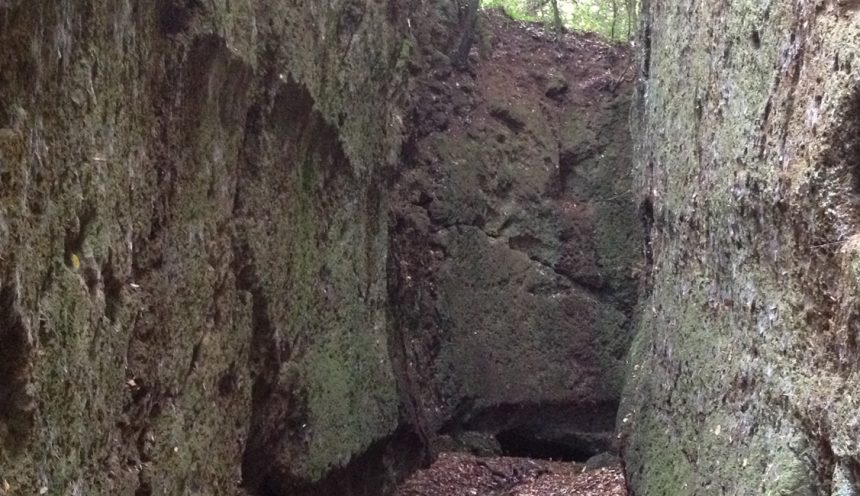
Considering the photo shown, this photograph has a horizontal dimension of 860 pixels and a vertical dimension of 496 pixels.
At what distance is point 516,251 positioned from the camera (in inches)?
400

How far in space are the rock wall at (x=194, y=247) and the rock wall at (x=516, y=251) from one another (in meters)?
1.52

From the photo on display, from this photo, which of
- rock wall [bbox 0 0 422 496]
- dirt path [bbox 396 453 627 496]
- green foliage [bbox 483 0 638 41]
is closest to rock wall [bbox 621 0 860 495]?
dirt path [bbox 396 453 627 496]

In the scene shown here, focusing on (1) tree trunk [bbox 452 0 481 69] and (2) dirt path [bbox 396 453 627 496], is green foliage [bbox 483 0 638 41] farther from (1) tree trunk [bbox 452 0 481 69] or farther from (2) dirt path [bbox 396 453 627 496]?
(2) dirt path [bbox 396 453 627 496]

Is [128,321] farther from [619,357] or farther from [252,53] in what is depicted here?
[619,357]

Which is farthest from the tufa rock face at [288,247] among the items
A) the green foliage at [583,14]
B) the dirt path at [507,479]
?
the green foliage at [583,14]

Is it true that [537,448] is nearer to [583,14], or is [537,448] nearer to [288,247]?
[288,247]

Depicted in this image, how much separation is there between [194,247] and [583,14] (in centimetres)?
1018

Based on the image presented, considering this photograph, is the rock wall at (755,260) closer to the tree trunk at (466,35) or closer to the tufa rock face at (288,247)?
the tufa rock face at (288,247)

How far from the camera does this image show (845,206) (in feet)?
9.75

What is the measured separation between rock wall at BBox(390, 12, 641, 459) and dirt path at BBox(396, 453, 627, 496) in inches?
22.4

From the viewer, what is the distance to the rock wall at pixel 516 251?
9.45 meters

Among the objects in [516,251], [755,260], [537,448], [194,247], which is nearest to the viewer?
[755,260]

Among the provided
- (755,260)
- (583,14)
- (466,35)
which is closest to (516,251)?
(466,35)

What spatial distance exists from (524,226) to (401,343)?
2.48 meters
